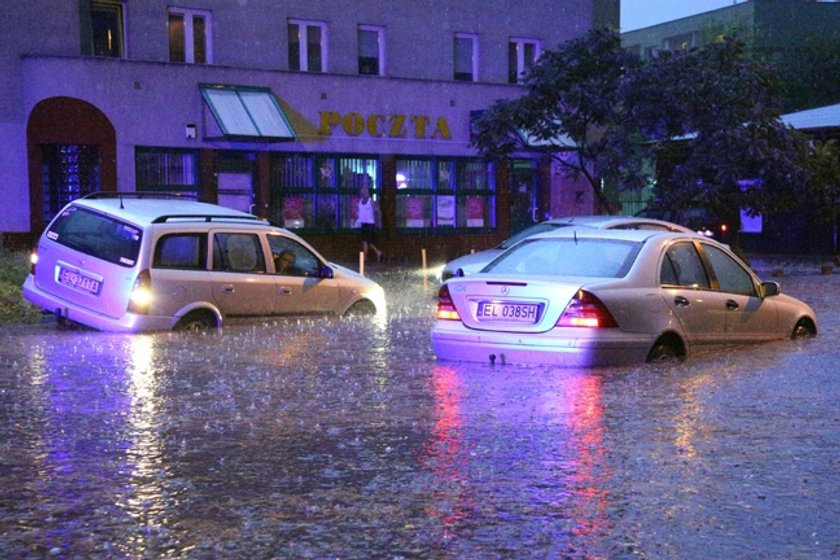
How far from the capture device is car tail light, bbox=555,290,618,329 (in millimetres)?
10211

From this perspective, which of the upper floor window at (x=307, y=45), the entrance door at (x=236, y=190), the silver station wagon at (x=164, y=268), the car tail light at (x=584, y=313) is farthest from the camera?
the upper floor window at (x=307, y=45)

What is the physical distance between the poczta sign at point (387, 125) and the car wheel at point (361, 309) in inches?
712

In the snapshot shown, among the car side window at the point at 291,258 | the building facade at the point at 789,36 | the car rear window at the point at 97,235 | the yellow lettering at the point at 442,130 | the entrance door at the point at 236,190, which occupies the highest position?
the building facade at the point at 789,36

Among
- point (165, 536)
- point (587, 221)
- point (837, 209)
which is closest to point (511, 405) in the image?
point (165, 536)

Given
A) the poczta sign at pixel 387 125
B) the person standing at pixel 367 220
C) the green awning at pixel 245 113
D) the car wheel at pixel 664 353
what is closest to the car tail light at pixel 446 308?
the car wheel at pixel 664 353

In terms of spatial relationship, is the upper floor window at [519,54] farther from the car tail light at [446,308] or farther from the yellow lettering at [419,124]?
the car tail light at [446,308]

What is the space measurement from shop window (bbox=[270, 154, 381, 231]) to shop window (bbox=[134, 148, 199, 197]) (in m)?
2.29

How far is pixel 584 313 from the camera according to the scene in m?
10.2

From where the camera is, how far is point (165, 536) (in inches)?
217

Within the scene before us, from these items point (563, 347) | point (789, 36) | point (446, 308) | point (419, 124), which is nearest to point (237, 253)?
point (446, 308)

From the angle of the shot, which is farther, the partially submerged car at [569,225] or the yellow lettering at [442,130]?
the yellow lettering at [442,130]

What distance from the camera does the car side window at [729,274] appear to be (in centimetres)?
1209

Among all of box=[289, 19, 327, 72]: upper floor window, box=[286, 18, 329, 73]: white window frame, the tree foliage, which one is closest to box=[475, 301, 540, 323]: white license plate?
the tree foliage

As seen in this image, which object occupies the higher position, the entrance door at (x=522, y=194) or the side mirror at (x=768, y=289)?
the entrance door at (x=522, y=194)
